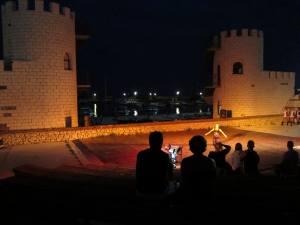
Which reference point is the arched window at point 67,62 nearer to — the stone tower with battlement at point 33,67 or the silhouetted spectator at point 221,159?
the stone tower with battlement at point 33,67

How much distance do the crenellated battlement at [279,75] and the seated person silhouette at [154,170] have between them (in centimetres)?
2334

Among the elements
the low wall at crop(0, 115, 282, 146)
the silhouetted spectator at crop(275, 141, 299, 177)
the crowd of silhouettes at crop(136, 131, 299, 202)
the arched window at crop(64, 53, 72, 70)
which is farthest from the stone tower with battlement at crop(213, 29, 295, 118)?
the crowd of silhouettes at crop(136, 131, 299, 202)

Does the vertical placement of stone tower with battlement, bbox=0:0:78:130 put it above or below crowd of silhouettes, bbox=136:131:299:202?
above

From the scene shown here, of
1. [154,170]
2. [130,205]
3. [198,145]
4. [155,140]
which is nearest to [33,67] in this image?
[130,205]

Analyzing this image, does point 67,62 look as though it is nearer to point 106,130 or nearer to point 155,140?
point 106,130

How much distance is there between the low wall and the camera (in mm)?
16566

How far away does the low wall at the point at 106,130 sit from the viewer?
16.6 meters

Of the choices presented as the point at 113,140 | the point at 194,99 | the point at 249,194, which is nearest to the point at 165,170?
the point at 249,194

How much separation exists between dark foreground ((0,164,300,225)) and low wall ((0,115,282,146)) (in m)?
10.0

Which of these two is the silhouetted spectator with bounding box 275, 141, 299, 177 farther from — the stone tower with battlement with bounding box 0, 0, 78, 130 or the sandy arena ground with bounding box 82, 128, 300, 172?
the stone tower with battlement with bounding box 0, 0, 78, 130

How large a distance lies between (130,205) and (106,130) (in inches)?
555

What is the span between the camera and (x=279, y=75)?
89.8ft

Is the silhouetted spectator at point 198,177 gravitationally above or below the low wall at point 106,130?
above

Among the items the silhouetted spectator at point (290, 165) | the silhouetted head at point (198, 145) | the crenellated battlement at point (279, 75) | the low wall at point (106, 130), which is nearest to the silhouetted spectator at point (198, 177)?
the silhouetted head at point (198, 145)
